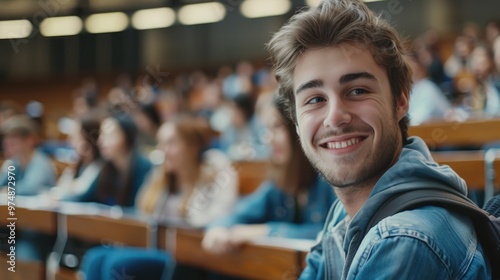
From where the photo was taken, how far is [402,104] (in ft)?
1.70

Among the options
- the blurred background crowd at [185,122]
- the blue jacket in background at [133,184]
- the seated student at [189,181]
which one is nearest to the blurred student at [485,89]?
the blurred background crowd at [185,122]

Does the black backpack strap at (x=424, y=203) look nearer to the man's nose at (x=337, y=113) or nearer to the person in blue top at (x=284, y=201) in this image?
the man's nose at (x=337, y=113)

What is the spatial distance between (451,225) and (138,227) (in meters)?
0.70

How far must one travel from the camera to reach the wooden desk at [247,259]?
0.73 metres

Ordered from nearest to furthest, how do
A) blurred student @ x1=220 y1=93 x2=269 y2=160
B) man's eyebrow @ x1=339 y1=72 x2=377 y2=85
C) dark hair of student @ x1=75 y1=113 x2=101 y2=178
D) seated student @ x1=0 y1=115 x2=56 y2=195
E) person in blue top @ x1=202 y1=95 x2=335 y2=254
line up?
man's eyebrow @ x1=339 y1=72 x2=377 y2=85 < person in blue top @ x1=202 y1=95 x2=335 y2=254 < seated student @ x1=0 y1=115 x2=56 y2=195 < dark hair of student @ x1=75 y1=113 x2=101 y2=178 < blurred student @ x1=220 y1=93 x2=269 y2=160

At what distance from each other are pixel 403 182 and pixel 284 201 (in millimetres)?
630

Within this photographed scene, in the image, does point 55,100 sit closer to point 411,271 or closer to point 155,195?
point 155,195

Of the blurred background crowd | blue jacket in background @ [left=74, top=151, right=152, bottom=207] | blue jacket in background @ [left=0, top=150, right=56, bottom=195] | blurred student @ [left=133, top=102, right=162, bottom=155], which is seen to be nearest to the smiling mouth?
the blurred background crowd

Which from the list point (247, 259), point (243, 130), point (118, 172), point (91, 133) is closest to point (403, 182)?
point (247, 259)

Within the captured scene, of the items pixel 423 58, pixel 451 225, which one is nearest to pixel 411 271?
pixel 451 225

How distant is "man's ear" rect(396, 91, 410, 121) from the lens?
0.51 metres

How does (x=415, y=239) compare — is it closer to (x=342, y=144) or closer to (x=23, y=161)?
(x=342, y=144)

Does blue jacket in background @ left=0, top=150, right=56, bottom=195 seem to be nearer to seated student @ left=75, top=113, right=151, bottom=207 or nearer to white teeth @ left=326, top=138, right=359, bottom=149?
seated student @ left=75, top=113, right=151, bottom=207

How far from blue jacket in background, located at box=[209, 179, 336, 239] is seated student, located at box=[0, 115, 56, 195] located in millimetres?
548
